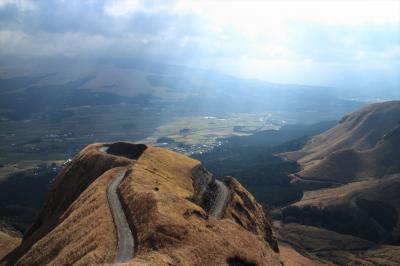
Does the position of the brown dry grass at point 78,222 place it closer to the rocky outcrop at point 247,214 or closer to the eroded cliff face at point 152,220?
the eroded cliff face at point 152,220

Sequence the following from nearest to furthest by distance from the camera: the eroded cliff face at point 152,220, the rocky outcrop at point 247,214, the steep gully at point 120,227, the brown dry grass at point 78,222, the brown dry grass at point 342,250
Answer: the steep gully at point 120,227
the eroded cliff face at point 152,220
the brown dry grass at point 78,222
the rocky outcrop at point 247,214
the brown dry grass at point 342,250

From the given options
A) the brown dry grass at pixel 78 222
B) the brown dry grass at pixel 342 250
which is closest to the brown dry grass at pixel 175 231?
the brown dry grass at pixel 78 222

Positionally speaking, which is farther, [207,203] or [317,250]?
[317,250]

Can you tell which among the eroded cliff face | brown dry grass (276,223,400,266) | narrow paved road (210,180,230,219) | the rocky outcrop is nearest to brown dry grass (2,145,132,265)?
the eroded cliff face

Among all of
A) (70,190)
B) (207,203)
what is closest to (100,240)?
(207,203)

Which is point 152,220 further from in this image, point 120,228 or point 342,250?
point 342,250

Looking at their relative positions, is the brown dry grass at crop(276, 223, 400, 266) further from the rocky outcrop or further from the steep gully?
the steep gully

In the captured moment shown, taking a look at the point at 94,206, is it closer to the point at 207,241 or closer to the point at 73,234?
the point at 73,234
